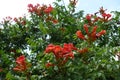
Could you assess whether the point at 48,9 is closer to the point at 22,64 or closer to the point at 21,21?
the point at 21,21

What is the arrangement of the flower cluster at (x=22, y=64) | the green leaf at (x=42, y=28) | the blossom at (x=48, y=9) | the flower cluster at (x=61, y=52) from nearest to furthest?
the flower cluster at (x=61, y=52) → the flower cluster at (x=22, y=64) → the green leaf at (x=42, y=28) → the blossom at (x=48, y=9)

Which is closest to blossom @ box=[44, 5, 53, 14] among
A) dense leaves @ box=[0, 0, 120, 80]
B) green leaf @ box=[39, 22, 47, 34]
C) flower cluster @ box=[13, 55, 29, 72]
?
dense leaves @ box=[0, 0, 120, 80]

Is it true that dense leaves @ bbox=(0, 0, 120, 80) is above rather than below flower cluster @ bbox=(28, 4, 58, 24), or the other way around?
below

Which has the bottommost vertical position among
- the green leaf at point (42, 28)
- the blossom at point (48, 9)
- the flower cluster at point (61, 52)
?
the flower cluster at point (61, 52)

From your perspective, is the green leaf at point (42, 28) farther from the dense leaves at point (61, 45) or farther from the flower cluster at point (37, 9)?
the flower cluster at point (37, 9)

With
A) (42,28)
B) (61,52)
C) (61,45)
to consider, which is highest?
(42,28)

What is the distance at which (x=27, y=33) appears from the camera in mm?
10570

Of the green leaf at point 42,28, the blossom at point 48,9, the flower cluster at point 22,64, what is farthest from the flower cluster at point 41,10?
the flower cluster at point 22,64

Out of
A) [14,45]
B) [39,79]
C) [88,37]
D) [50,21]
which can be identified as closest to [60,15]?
[50,21]

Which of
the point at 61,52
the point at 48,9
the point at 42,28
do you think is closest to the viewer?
the point at 61,52

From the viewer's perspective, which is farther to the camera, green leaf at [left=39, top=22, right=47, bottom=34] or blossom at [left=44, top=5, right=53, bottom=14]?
blossom at [left=44, top=5, right=53, bottom=14]

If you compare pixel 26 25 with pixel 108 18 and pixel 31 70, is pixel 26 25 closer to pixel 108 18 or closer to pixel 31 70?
pixel 108 18

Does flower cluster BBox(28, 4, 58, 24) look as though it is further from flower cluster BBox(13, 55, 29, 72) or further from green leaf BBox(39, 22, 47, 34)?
flower cluster BBox(13, 55, 29, 72)

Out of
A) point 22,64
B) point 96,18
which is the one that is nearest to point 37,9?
point 96,18
